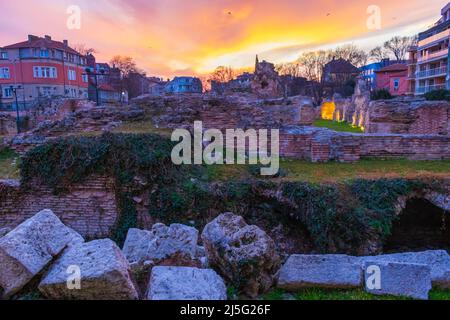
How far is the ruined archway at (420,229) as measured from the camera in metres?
6.72

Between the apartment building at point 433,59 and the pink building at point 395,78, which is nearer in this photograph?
the apartment building at point 433,59

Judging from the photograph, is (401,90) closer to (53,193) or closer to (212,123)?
(212,123)

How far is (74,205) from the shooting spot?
281 inches

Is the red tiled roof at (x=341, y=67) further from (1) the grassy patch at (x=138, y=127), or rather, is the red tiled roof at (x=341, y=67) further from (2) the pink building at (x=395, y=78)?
(1) the grassy patch at (x=138, y=127)

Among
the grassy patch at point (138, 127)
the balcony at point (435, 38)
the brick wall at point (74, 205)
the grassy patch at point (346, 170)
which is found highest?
the balcony at point (435, 38)

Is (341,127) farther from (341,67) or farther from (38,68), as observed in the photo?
(341,67)

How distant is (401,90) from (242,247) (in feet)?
169

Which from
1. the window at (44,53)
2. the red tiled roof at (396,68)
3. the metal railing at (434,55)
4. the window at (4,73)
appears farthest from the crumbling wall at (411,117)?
the red tiled roof at (396,68)

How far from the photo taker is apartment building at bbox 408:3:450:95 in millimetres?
36750

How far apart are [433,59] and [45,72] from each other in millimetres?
42450

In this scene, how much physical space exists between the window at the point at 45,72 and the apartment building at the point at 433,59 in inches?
1591

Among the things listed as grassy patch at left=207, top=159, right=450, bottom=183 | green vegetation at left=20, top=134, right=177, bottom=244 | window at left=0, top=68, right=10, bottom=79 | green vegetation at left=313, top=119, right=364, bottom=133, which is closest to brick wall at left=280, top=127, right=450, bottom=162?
grassy patch at left=207, top=159, right=450, bottom=183

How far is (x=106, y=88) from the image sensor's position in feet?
154

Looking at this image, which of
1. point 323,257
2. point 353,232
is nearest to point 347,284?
point 323,257
